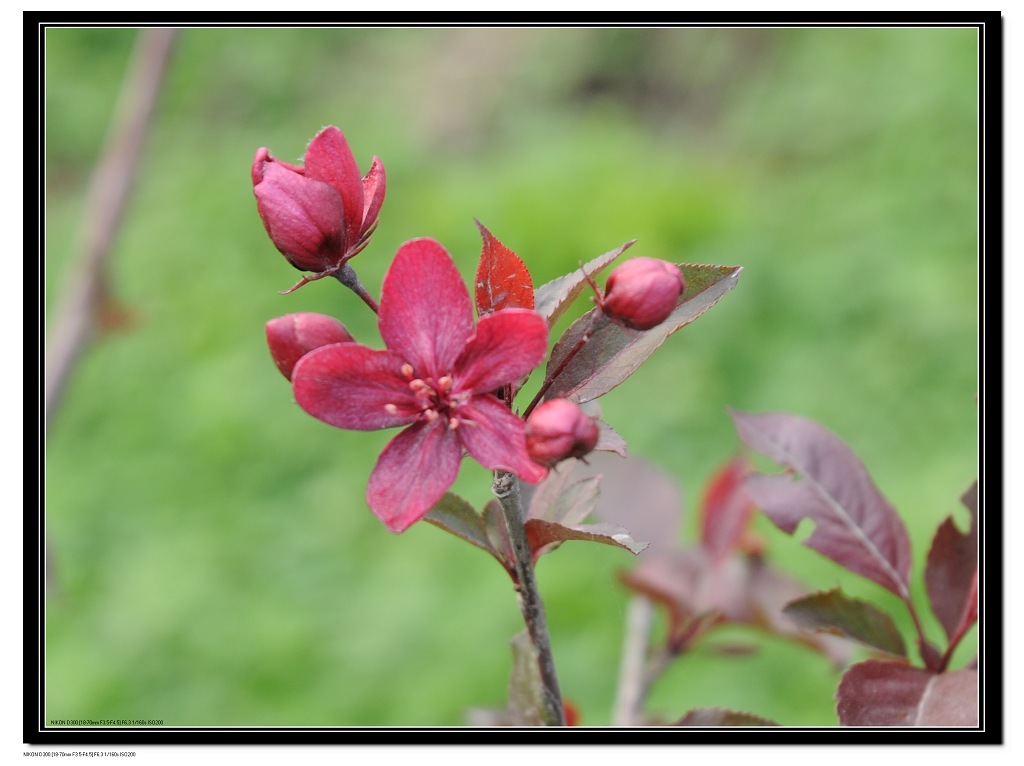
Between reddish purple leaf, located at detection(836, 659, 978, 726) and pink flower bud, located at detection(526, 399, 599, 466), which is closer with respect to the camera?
pink flower bud, located at detection(526, 399, 599, 466)

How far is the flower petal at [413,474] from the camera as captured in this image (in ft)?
2.10

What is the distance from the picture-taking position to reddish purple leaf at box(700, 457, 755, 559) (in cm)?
120

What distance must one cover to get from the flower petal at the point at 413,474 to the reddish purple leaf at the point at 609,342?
8 cm

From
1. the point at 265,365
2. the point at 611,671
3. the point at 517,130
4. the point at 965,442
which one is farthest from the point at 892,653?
the point at 517,130

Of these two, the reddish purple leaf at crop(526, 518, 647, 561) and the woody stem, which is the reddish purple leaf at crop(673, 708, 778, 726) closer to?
the woody stem

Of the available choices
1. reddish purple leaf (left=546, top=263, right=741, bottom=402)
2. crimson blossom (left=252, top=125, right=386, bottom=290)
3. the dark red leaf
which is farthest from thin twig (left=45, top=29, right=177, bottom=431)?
the dark red leaf

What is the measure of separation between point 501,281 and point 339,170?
0.13m

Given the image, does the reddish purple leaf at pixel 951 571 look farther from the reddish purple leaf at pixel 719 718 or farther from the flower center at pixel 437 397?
the flower center at pixel 437 397

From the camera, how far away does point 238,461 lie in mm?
3021

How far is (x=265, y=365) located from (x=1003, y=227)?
259cm

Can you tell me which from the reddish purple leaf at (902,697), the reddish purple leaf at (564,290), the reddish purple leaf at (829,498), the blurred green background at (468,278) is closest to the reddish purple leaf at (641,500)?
the reddish purple leaf at (829,498)

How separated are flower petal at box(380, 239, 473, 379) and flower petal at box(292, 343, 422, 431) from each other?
0.6 inches

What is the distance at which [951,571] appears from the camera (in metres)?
0.91

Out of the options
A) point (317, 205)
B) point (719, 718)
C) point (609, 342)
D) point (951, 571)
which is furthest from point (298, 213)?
point (951, 571)
